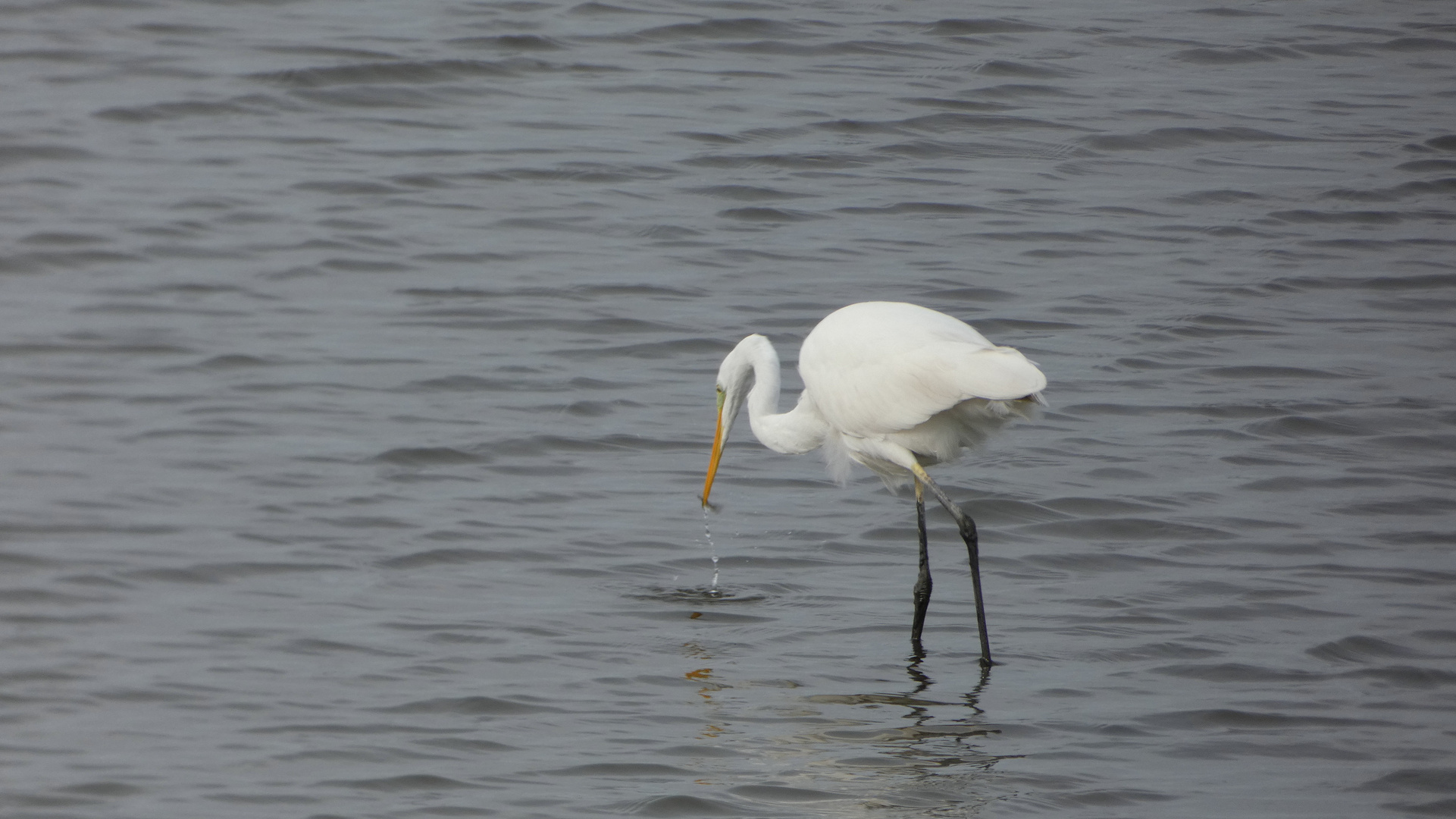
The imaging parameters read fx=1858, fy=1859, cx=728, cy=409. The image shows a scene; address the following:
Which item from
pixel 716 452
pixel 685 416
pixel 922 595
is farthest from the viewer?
pixel 685 416

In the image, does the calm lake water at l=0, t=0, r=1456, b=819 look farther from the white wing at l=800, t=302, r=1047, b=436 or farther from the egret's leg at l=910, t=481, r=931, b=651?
the white wing at l=800, t=302, r=1047, b=436

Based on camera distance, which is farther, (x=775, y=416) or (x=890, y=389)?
(x=775, y=416)

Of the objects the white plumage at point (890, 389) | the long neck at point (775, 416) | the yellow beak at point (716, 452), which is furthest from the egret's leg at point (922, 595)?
the yellow beak at point (716, 452)

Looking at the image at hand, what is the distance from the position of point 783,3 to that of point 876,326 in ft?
30.7

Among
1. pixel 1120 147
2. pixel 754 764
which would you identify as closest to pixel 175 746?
pixel 754 764

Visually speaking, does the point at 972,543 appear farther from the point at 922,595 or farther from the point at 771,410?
the point at 771,410

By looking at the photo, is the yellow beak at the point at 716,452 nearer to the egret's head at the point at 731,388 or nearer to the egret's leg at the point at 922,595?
the egret's head at the point at 731,388

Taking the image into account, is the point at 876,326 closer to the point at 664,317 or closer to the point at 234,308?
the point at 664,317

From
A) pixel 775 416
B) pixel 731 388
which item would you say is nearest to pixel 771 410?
pixel 775 416

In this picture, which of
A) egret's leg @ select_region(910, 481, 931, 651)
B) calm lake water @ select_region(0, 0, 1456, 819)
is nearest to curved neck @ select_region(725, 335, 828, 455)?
calm lake water @ select_region(0, 0, 1456, 819)

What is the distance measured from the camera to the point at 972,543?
6.19m

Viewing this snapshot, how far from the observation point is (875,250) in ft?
33.9

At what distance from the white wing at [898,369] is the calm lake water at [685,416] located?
57 centimetres

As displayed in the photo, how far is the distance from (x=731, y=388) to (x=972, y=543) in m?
1.30
